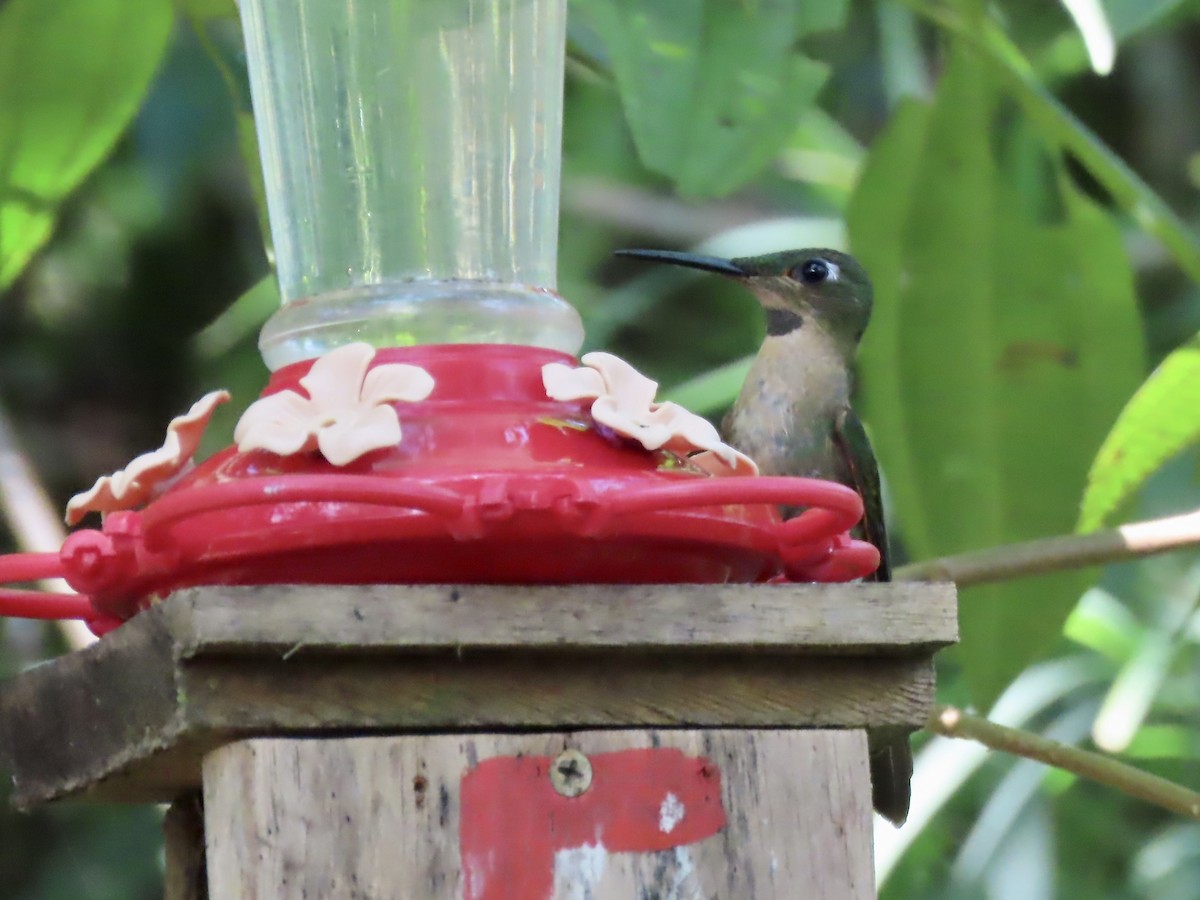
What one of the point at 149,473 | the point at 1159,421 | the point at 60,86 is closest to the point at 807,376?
the point at 1159,421

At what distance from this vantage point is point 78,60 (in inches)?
86.5

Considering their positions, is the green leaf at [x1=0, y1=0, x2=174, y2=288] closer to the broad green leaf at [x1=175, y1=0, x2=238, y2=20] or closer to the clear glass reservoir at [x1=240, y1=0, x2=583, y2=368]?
the broad green leaf at [x1=175, y1=0, x2=238, y2=20]

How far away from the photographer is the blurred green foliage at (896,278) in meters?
2.19

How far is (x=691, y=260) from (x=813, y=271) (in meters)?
0.38

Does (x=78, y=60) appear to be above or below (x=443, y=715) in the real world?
above

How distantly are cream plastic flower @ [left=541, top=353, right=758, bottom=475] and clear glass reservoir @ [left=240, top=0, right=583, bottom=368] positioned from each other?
294mm

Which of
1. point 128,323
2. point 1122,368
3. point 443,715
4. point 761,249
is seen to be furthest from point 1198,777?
point 443,715

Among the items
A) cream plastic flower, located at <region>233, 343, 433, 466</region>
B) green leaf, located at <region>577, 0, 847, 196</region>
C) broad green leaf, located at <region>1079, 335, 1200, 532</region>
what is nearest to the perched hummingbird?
green leaf, located at <region>577, 0, 847, 196</region>

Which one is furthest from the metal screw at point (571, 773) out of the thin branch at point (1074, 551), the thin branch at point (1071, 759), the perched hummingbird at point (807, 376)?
the perched hummingbird at point (807, 376)

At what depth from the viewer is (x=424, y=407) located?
4.54 ft

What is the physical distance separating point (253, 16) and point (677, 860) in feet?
3.30

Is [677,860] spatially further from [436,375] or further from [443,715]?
[436,375]

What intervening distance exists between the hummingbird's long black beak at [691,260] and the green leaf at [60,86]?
0.60 metres

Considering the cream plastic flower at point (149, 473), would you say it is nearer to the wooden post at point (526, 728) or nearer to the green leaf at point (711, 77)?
the wooden post at point (526, 728)
